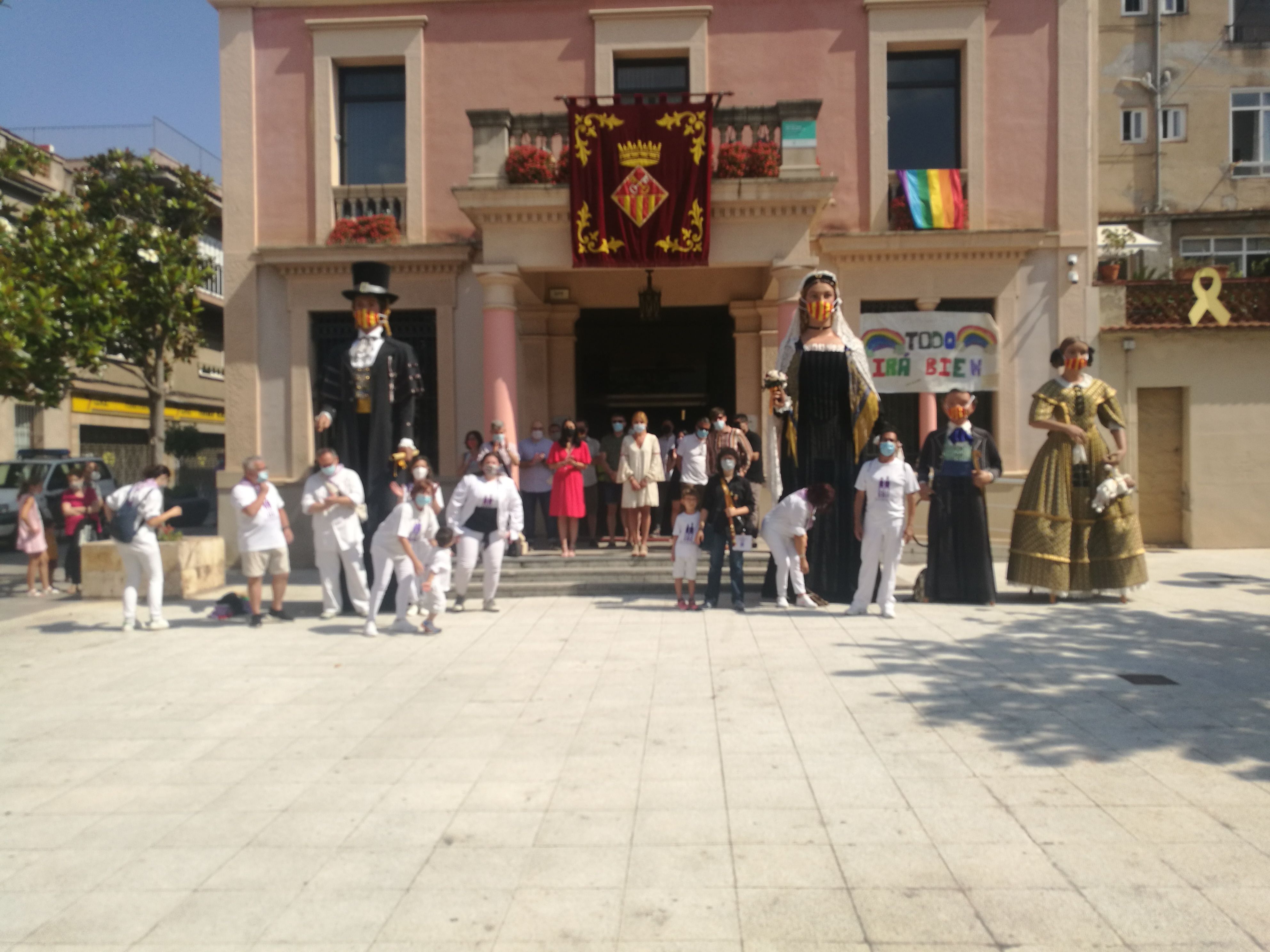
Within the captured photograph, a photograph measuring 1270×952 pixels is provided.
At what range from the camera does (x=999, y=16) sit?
14031mm

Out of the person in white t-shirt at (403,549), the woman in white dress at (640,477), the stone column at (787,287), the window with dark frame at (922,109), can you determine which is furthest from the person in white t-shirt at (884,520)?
the window with dark frame at (922,109)

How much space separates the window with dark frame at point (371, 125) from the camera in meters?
14.7

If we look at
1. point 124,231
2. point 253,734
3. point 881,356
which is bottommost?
point 253,734

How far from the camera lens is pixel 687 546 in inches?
388

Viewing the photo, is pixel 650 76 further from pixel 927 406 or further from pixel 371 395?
pixel 371 395

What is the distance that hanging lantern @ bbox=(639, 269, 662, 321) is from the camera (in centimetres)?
1365

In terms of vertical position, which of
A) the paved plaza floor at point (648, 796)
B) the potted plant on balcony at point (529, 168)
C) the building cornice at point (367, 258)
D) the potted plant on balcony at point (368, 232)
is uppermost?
the potted plant on balcony at point (529, 168)

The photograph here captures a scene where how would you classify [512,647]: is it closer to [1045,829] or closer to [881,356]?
[1045,829]

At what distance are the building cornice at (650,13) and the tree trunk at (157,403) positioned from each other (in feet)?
36.3

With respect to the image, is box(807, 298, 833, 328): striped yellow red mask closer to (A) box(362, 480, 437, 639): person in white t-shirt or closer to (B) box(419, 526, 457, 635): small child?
(A) box(362, 480, 437, 639): person in white t-shirt

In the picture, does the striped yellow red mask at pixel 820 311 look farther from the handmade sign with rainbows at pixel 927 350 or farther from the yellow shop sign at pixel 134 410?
the yellow shop sign at pixel 134 410

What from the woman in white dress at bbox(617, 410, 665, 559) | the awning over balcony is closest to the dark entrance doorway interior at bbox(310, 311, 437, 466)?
the woman in white dress at bbox(617, 410, 665, 559)

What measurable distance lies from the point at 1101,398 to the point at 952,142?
6.05 m

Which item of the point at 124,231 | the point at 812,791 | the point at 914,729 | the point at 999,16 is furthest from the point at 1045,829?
the point at 124,231
